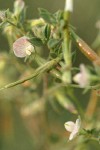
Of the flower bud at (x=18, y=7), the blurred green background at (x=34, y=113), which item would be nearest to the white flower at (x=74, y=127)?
the flower bud at (x=18, y=7)

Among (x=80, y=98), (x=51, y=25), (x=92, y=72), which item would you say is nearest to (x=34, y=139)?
(x=80, y=98)

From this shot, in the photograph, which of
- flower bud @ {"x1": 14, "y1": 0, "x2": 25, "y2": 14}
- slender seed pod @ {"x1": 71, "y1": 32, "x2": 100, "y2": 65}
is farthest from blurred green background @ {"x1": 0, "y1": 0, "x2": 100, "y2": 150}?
slender seed pod @ {"x1": 71, "y1": 32, "x2": 100, "y2": 65}

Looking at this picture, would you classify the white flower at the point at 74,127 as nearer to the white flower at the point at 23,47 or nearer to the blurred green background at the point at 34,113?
the white flower at the point at 23,47

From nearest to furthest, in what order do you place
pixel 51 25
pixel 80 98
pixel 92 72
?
pixel 92 72
pixel 51 25
pixel 80 98

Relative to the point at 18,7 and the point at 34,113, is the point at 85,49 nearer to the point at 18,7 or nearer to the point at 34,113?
the point at 18,7

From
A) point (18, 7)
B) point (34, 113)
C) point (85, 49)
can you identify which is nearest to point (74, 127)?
point (85, 49)

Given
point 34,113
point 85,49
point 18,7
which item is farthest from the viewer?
point 34,113

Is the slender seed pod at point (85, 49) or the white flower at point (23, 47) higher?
the white flower at point (23, 47)

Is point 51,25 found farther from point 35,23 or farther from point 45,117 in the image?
point 45,117

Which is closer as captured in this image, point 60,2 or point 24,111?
point 24,111
